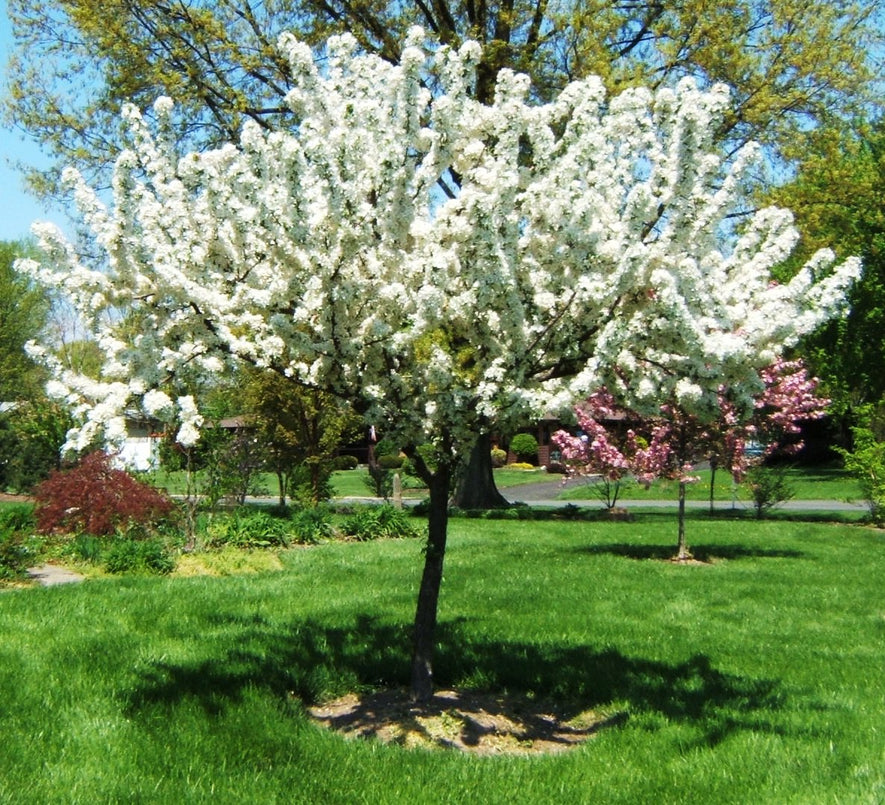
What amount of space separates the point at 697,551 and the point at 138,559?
26.3 feet

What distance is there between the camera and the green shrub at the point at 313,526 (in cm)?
1407

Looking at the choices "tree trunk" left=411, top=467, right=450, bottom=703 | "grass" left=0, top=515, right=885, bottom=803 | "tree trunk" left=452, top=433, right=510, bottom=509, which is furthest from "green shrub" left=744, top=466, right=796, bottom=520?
"tree trunk" left=411, top=467, right=450, bottom=703

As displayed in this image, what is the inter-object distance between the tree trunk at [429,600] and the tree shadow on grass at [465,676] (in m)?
0.58

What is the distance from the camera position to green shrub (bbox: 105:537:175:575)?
34.7ft

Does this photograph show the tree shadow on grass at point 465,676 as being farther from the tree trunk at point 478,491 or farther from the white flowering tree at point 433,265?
the tree trunk at point 478,491

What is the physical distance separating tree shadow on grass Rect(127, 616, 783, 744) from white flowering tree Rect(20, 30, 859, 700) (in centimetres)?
188

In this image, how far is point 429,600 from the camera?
5914 mm

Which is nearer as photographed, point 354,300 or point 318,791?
point 318,791

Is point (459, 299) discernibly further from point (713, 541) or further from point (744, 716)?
point (713, 541)

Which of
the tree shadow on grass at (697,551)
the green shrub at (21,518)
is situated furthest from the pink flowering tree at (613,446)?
the green shrub at (21,518)

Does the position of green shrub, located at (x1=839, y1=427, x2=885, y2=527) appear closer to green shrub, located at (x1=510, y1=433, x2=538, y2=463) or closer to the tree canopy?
the tree canopy

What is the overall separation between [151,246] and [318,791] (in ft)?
9.00

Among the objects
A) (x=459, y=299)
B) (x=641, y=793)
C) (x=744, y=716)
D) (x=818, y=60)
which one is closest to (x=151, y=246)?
(x=459, y=299)

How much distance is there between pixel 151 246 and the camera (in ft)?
15.4
